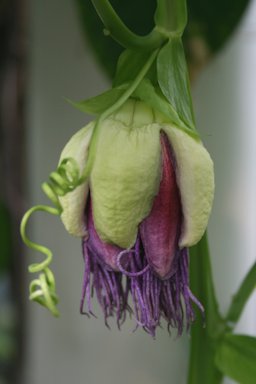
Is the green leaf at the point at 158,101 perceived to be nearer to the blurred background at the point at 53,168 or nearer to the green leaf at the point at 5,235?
the blurred background at the point at 53,168

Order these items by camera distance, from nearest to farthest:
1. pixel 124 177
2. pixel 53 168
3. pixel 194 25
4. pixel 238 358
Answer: pixel 124 177
pixel 238 358
pixel 194 25
pixel 53 168

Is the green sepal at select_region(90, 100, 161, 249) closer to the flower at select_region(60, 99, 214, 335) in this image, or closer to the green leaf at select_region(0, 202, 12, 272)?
the flower at select_region(60, 99, 214, 335)

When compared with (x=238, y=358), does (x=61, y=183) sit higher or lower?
higher

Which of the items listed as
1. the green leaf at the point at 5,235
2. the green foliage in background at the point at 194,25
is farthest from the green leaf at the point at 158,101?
the green leaf at the point at 5,235

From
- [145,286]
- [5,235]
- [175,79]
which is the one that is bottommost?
[5,235]

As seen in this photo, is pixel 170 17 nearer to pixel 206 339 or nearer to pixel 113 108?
pixel 113 108

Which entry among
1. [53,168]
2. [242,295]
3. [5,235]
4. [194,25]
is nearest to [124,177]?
[242,295]

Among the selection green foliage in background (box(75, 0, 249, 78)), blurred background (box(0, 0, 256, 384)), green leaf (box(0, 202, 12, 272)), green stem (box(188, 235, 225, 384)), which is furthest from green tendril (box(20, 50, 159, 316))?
green leaf (box(0, 202, 12, 272))
